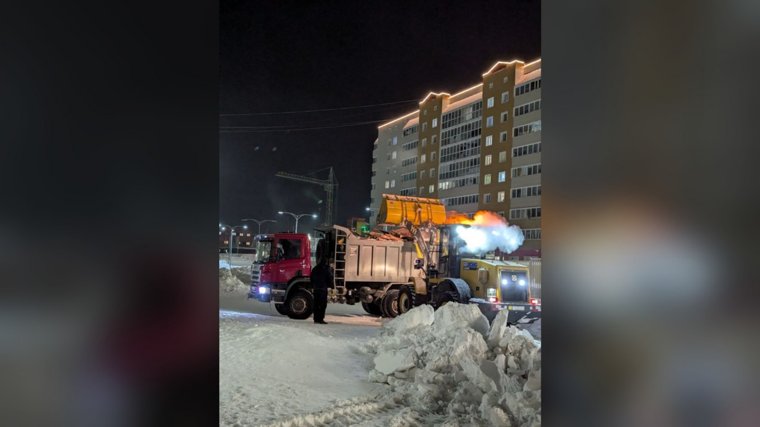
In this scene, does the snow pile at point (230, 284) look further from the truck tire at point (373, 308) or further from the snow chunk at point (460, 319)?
the snow chunk at point (460, 319)

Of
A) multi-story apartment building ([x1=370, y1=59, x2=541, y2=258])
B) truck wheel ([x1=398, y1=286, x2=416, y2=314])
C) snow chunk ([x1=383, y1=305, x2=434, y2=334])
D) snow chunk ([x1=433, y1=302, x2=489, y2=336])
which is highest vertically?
multi-story apartment building ([x1=370, y1=59, x2=541, y2=258])

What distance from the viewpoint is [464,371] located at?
6543 mm

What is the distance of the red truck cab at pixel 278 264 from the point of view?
1538cm

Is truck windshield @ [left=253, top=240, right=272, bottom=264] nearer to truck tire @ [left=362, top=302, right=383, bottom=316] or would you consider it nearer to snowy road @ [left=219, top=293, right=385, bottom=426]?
truck tire @ [left=362, top=302, right=383, bottom=316]

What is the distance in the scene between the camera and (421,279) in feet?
56.2

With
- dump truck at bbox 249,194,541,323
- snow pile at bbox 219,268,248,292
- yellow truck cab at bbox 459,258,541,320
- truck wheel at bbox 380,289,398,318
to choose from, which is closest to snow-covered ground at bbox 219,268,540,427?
yellow truck cab at bbox 459,258,541,320

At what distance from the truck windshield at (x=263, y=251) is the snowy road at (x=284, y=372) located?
148 inches

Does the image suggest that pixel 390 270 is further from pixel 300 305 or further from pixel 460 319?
pixel 460 319

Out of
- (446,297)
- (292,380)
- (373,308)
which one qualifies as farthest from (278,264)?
(292,380)

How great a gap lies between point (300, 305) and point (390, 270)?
3.47 m

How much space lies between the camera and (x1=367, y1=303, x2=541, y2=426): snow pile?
545 centimetres

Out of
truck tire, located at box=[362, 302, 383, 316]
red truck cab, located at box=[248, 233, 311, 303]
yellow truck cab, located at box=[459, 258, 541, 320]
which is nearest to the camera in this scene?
yellow truck cab, located at box=[459, 258, 541, 320]

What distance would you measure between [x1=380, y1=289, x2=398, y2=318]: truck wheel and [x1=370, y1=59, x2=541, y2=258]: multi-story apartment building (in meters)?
25.4
